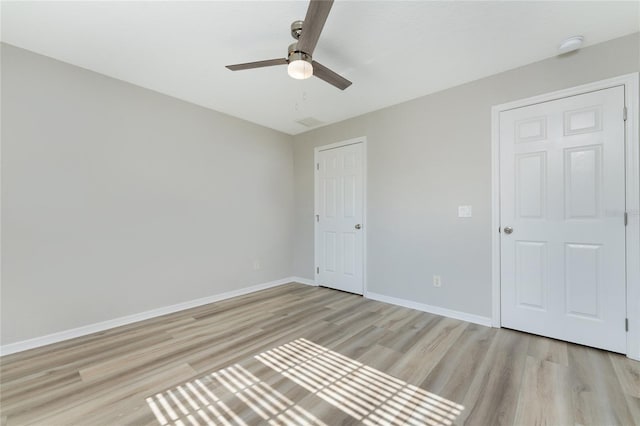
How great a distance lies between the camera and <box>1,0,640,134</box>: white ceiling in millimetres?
1821

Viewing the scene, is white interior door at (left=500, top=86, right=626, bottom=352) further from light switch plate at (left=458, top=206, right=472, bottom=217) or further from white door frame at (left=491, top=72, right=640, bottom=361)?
light switch plate at (left=458, top=206, right=472, bottom=217)

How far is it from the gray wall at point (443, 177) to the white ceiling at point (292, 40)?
Result: 0.17m

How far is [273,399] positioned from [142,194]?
98.9 inches

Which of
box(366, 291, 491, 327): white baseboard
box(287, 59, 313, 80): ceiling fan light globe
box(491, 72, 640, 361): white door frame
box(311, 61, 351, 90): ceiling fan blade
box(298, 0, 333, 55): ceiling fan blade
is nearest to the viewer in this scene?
box(298, 0, 333, 55): ceiling fan blade

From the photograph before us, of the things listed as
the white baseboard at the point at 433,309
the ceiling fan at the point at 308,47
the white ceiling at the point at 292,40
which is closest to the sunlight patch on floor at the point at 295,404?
the white baseboard at the point at 433,309

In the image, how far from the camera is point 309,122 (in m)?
3.95

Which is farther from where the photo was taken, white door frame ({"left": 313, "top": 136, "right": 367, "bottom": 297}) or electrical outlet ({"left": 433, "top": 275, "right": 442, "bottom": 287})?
white door frame ({"left": 313, "top": 136, "right": 367, "bottom": 297})

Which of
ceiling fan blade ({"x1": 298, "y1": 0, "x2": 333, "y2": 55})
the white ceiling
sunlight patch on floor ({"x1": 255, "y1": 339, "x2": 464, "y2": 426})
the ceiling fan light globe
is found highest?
the white ceiling

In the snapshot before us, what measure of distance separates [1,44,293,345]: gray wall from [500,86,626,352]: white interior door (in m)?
3.28

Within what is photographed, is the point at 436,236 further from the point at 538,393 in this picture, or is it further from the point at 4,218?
the point at 4,218

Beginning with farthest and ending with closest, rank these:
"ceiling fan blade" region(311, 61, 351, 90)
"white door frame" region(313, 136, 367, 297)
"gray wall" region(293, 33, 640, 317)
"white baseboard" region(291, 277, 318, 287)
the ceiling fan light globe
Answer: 1. "white baseboard" region(291, 277, 318, 287)
2. "white door frame" region(313, 136, 367, 297)
3. "gray wall" region(293, 33, 640, 317)
4. "ceiling fan blade" region(311, 61, 351, 90)
5. the ceiling fan light globe

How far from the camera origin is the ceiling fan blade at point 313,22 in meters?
1.40

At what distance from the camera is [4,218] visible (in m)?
2.14

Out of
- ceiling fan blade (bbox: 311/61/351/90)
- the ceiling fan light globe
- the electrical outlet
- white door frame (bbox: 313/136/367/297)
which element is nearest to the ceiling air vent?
white door frame (bbox: 313/136/367/297)
